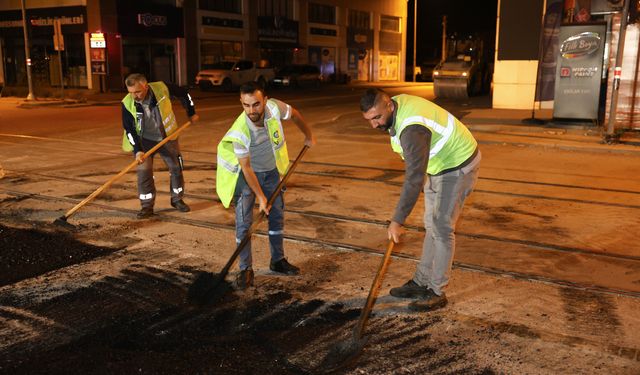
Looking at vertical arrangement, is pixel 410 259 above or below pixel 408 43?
below

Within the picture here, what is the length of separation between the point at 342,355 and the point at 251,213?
1717 millimetres

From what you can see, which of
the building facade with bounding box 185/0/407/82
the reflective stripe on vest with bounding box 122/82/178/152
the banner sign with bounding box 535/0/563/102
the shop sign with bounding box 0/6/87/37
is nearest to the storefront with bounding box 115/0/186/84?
the building facade with bounding box 185/0/407/82

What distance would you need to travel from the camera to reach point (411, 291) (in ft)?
15.8

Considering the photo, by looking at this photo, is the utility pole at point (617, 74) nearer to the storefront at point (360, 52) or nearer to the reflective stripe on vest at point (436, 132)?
the reflective stripe on vest at point (436, 132)

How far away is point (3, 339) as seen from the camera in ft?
13.4

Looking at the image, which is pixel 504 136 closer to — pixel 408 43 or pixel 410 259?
pixel 410 259

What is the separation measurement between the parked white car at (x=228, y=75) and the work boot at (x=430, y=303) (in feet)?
88.2

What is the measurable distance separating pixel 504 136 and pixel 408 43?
57875 millimetres

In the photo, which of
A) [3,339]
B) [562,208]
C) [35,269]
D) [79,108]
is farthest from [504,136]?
[79,108]

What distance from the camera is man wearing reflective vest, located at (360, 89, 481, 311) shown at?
4012mm

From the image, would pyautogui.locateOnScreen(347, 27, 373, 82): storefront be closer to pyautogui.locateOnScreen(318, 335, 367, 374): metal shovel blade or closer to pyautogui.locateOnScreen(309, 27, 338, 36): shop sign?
pyautogui.locateOnScreen(309, 27, 338, 36): shop sign

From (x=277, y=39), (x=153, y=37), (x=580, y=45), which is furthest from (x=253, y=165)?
(x=277, y=39)

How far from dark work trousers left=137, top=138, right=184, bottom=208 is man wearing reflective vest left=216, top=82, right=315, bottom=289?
242 centimetres

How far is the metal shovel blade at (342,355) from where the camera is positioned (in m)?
3.73
